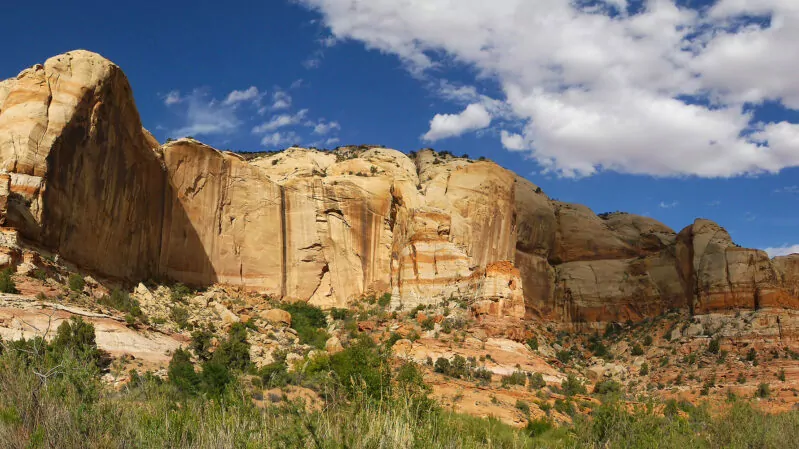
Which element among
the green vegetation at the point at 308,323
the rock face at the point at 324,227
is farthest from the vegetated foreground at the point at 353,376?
the rock face at the point at 324,227

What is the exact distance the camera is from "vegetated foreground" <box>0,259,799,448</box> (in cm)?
1462

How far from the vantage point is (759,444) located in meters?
23.9

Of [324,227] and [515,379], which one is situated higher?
[324,227]

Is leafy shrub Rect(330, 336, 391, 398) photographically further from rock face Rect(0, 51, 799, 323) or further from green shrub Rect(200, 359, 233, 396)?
rock face Rect(0, 51, 799, 323)

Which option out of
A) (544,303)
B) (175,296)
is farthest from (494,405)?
(544,303)

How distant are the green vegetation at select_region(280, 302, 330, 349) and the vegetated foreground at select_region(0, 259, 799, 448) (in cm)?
17

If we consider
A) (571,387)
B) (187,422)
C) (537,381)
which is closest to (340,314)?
(537,381)

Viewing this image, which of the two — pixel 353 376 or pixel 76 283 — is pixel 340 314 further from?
pixel 353 376

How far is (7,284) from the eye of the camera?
105 ft

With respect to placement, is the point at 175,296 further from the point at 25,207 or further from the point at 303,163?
the point at 303,163

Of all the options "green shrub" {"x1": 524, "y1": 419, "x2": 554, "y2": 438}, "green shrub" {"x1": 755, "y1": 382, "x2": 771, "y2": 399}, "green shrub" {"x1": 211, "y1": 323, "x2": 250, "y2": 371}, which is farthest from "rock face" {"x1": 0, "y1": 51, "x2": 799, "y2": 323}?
"green shrub" {"x1": 524, "y1": 419, "x2": 554, "y2": 438}

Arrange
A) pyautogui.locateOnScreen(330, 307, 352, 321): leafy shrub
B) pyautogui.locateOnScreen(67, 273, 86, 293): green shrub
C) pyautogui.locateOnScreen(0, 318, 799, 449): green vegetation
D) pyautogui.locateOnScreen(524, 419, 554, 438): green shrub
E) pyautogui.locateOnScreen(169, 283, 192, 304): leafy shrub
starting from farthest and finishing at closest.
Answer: pyautogui.locateOnScreen(330, 307, 352, 321): leafy shrub, pyautogui.locateOnScreen(169, 283, 192, 304): leafy shrub, pyautogui.locateOnScreen(67, 273, 86, 293): green shrub, pyautogui.locateOnScreen(524, 419, 554, 438): green shrub, pyautogui.locateOnScreen(0, 318, 799, 449): green vegetation

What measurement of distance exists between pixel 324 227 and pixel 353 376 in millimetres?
37036

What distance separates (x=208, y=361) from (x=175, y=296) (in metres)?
13.5
